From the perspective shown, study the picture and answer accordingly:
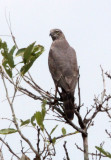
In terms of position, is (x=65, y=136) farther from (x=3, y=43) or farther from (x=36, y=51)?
(x=3, y=43)

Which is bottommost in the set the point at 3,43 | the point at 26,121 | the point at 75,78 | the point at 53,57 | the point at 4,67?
the point at 26,121

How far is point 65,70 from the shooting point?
5.77m

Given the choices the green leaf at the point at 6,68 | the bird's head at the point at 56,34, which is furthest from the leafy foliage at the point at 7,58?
the bird's head at the point at 56,34

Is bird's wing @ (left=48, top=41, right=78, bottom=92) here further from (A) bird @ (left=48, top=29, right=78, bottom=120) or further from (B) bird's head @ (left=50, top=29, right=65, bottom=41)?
(B) bird's head @ (left=50, top=29, right=65, bottom=41)

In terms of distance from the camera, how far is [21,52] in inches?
119

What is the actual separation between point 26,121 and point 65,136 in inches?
25.7

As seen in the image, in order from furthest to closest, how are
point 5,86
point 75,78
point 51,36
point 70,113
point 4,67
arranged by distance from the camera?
1. point 51,36
2. point 75,78
3. point 70,113
4. point 4,67
5. point 5,86

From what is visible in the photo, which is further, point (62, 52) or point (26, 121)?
point (62, 52)

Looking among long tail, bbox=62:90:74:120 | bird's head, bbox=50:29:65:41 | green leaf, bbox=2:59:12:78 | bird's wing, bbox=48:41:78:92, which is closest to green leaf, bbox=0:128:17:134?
green leaf, bbox=2:59:12:78

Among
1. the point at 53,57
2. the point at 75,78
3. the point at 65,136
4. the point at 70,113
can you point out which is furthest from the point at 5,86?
the point at 53,57

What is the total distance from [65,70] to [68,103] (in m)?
0.90

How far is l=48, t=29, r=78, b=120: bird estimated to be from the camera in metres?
5.24

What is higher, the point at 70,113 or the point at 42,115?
the point at 70,113

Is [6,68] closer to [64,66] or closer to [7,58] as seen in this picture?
[7,58]
